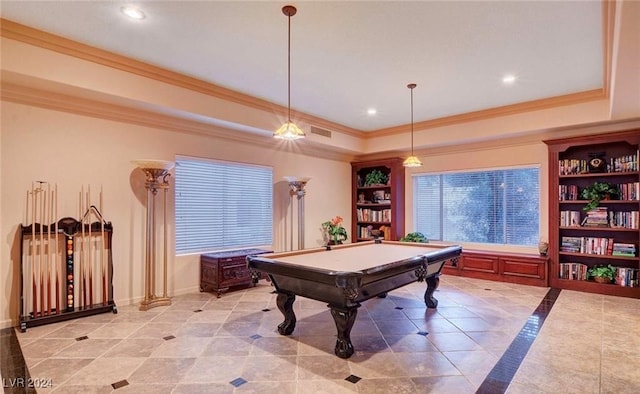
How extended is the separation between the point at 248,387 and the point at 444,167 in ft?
19.4

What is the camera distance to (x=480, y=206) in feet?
22.0

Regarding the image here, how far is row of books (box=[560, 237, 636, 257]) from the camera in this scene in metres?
5.05

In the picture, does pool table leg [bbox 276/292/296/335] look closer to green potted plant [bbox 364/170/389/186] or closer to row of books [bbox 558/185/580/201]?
green potted plant [bbox 364/170/389/186]

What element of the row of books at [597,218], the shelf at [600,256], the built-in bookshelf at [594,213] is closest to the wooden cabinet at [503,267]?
the built-in bookshelf at [594,213]

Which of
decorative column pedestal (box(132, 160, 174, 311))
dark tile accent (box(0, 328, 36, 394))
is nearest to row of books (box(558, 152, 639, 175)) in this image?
decorative column pedestal (box(132, 160, 174, 311))

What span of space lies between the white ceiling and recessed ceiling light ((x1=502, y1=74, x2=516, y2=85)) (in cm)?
8

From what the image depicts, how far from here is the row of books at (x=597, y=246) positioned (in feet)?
16.6

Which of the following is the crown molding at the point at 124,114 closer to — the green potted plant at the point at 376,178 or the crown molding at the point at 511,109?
the green potted plant at the point at 376,178

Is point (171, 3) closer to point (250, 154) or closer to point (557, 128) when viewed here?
point (250, 154)

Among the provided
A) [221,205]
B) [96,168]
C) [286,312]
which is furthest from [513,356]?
[96,168]

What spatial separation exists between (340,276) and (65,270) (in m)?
3.52

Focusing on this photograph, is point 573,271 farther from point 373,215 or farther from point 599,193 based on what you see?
point 373,215

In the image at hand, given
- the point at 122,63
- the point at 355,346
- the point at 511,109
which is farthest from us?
the point at 511,109

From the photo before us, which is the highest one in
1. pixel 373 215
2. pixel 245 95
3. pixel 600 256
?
pixel 245 95
